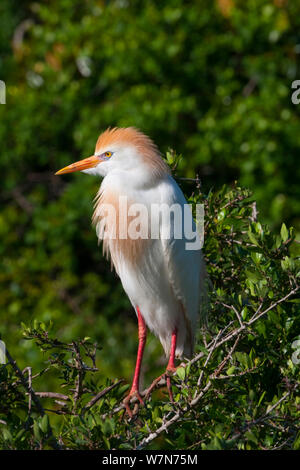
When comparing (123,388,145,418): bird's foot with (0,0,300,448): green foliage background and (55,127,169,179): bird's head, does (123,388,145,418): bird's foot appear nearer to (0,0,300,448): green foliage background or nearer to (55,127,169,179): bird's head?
(55,127,169,179): bird's head

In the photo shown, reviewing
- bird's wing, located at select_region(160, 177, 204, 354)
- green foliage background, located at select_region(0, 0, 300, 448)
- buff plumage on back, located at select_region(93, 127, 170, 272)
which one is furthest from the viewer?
green foliage background, located at select_region(0, 0, 300, 448)

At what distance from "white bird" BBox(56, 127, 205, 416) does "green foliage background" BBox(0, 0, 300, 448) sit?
1807mm

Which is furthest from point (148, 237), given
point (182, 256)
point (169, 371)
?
point (169, 371)

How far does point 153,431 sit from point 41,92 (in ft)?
13.2

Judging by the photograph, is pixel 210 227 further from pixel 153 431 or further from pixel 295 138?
pixel 295 138

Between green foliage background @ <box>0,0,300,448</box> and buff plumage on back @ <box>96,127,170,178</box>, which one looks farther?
green foliage background @ <box>0,0,300,448</box>

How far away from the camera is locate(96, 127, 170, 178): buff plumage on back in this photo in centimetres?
291

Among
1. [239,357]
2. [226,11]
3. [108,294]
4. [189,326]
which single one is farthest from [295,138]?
[239,357]

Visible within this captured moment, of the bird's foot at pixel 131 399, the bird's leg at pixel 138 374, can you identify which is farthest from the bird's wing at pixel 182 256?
the bird's foot at pixel 131 399

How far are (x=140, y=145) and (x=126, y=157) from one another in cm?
8

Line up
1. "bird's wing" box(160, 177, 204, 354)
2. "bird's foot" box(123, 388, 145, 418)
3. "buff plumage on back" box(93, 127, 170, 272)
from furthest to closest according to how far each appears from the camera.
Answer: "buff plumage on back" box(93, 127, 170, 272), "bird's wing" box(160, 177, 204, 354), "bird's foot" box(123, 388, 145, 418)

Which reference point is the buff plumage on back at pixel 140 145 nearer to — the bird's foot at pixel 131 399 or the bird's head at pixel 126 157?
the bird's head at pixel 126 157

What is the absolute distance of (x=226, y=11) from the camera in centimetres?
564

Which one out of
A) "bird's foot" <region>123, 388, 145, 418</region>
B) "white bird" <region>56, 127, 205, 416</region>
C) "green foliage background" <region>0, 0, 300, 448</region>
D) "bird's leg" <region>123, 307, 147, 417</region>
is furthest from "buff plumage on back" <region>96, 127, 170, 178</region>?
"green foliage background" <region>0, 0, 300, 448</region>
